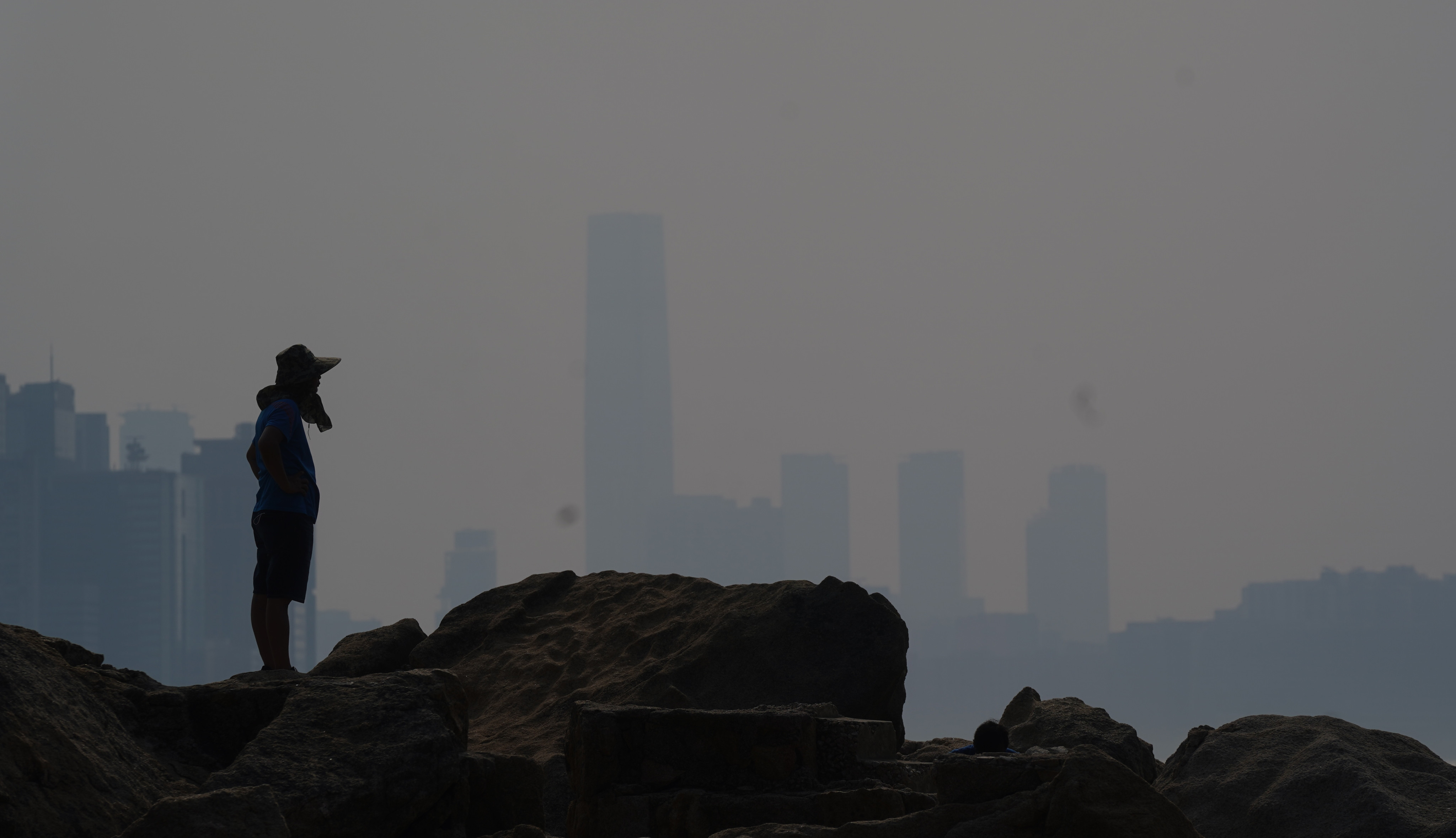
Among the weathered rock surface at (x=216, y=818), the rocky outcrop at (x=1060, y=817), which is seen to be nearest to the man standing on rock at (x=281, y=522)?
the weathered rock surface at (x=216, y=818)

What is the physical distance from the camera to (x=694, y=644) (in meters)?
8.05

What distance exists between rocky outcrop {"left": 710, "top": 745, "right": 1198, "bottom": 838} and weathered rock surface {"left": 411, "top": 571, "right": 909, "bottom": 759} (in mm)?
3112

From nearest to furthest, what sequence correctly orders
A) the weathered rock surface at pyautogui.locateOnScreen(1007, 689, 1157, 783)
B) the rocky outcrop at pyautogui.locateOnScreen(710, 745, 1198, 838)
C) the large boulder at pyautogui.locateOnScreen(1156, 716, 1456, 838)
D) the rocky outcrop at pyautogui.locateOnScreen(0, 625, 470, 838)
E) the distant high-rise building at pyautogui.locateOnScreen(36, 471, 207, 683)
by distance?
1. the rocky outcrop at pyautogui.locateOnScreen(0, 625, 470, 838)
2. the rocky outcrop at pyautogui.locateOnScreen(710, 745, 1198, 838)
3. the large boulder at pyautogui.locateOnScreen(1156, 716, 1456, 838)
4. the weathered rock surface at pyautogui.locateOnScreen(1007, 689, 1157, 783)
5. the distant high-rise building at pyautogui.locateOnScreen(36, 471, 207, 683)

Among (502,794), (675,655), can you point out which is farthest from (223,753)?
(675,655)

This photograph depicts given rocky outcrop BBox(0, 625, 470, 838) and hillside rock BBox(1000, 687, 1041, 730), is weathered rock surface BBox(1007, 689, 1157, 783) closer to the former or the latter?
hillside rock BBox(1000, 687, 1041, 730)

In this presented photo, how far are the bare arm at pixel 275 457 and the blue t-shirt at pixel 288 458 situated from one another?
0.02m

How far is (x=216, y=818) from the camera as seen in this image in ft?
11.6

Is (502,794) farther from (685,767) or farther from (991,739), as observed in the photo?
(991,739)

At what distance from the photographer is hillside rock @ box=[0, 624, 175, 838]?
3826mm

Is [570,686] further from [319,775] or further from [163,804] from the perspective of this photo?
[163,804]

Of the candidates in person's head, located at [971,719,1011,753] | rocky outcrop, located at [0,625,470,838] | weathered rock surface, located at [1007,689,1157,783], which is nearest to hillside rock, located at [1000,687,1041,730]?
weathered rock surface, located at [1007,689,1157,783]

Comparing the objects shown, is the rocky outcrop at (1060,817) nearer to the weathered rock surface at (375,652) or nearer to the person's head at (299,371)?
the person's head at (299,371)

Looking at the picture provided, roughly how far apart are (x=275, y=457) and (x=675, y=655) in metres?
2.87

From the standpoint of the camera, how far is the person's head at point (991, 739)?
17.6 ft
